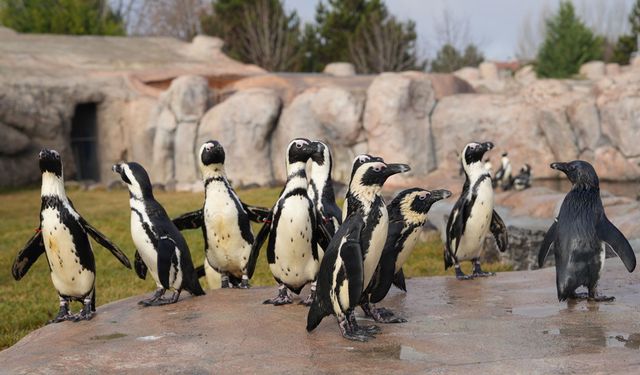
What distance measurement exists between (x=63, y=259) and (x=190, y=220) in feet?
3.55

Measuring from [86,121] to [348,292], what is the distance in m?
19.5

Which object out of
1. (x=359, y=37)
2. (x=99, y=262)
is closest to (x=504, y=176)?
(x=99, y=262)

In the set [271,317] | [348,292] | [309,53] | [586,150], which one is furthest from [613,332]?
[309,53]

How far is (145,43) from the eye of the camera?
28234mm

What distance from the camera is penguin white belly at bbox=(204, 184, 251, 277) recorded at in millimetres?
5199

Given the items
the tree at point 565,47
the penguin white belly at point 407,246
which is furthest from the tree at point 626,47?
the penguin white belly at point 407,246

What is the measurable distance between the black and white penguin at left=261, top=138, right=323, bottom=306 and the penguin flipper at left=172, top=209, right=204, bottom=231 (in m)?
0.86

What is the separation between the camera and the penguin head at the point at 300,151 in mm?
4668

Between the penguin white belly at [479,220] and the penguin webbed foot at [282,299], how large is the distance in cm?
153

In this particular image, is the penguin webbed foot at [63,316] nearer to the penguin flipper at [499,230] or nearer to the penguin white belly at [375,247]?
the penguin white belly at [375,247]

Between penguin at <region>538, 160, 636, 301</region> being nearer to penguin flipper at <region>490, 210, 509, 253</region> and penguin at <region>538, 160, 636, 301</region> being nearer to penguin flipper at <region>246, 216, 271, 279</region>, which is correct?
penguin flipper at <region>490, 210, 509, 253</region>

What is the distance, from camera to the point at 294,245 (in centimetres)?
465

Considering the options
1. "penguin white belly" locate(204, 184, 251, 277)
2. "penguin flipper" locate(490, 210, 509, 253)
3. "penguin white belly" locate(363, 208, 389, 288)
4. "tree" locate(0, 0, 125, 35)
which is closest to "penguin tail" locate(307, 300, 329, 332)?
"penguin white belly" locate(363, 208, 389, 288)

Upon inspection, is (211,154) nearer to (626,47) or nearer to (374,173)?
(374,173)
